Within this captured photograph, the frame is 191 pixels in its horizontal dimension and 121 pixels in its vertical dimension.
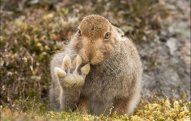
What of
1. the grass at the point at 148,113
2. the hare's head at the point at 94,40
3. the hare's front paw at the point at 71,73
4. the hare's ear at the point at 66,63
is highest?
the hare's head at the point at 94,40

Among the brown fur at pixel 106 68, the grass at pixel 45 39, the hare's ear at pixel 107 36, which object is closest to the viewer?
the brown fur at pixel 106 68

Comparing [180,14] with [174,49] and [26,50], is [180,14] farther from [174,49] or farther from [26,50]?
[26,50]

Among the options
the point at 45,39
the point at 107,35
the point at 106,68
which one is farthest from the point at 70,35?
the point at 107,35

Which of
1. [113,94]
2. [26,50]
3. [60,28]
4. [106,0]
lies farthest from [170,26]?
[113,94]

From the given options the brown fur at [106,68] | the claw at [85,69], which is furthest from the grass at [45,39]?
the claw at [85,69]

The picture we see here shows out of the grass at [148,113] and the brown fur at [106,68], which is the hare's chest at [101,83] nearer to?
the brown fur at [106,68]

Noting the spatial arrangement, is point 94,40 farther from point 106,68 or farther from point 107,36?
point 106,68
